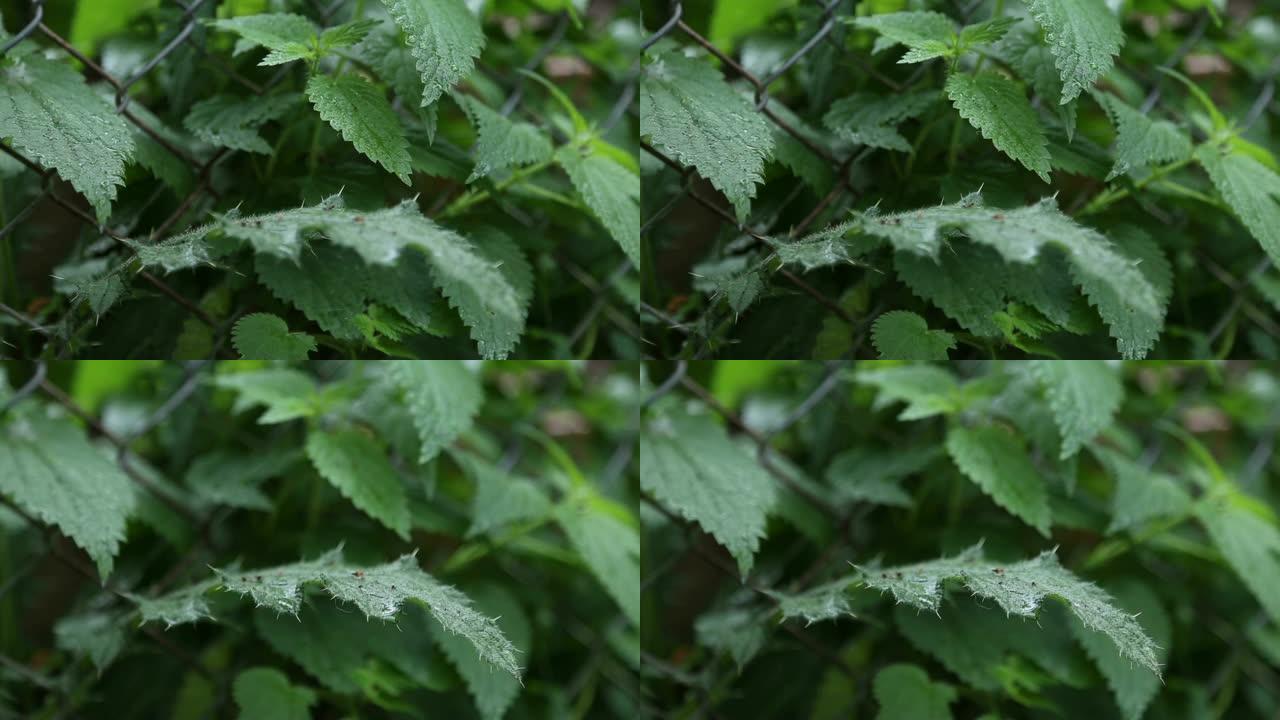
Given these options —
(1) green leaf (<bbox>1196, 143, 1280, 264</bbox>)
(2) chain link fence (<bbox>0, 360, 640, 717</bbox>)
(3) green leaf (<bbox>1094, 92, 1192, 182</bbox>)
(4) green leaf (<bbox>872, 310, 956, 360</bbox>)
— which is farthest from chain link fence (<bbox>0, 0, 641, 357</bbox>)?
(1) green leaf (<bbox>1196, 143, 1280, 264</bbox>)

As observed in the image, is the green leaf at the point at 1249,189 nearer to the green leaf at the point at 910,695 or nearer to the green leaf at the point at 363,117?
the green leaf at the point at 910,695

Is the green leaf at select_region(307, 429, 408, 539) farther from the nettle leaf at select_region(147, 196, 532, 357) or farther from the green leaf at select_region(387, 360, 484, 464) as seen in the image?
the nettle leaf at select_region(147, 196, 532, 357)

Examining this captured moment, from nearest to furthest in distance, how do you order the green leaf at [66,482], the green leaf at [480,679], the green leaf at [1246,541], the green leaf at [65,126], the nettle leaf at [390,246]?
the nettle leaf at [390,246]
the green leaf at [65,126]
the green leaf at [66,482]
the green leaf at [480,679]
the green leaf at [1246,541]

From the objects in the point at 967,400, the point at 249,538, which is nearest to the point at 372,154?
the point at 249,538

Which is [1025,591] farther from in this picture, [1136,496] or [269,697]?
[269,697]

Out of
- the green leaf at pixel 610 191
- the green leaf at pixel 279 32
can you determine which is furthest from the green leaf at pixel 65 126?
the green leaf at pixel 610 191

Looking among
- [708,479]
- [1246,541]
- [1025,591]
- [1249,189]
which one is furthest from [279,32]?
[1246,541]
